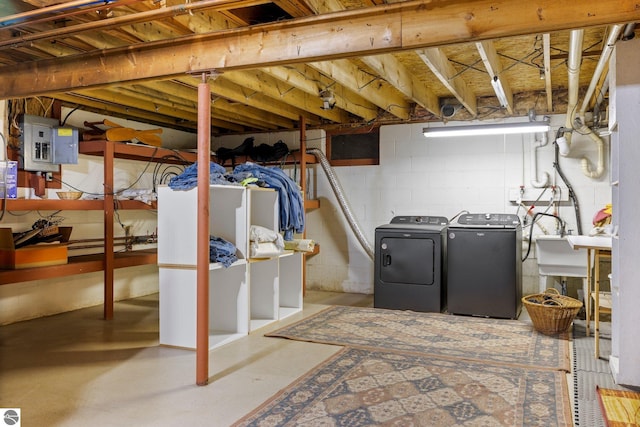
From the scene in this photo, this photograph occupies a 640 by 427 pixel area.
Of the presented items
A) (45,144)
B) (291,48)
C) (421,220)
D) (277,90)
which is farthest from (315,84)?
(45,144)

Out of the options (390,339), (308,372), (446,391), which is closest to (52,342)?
(308,372)

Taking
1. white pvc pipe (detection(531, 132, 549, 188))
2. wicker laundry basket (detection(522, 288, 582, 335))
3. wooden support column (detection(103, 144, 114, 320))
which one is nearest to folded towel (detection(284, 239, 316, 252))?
wooden support column (detection(103, 144, 114, 320))

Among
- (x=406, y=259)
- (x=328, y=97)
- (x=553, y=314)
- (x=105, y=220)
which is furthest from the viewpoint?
(x=406, y=259)

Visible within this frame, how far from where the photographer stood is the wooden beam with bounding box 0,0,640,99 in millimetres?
2381

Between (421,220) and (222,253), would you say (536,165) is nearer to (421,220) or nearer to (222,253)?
(421,220)

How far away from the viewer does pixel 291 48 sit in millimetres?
2865

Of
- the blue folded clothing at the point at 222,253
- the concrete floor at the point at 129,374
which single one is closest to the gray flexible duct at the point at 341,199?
the concrete floor at the point at 129,374

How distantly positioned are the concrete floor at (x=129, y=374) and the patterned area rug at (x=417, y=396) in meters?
0.21

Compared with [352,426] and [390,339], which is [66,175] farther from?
[352,426]

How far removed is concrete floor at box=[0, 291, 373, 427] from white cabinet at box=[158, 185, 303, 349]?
8.0 inches

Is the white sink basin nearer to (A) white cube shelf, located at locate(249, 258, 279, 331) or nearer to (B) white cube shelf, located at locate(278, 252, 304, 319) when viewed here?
(B) white cube shelf, located at locate(278, 252, 304, 319)

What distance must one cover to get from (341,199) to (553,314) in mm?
3130

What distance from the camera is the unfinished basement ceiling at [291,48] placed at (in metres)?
2.52

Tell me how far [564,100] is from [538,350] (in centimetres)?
311
